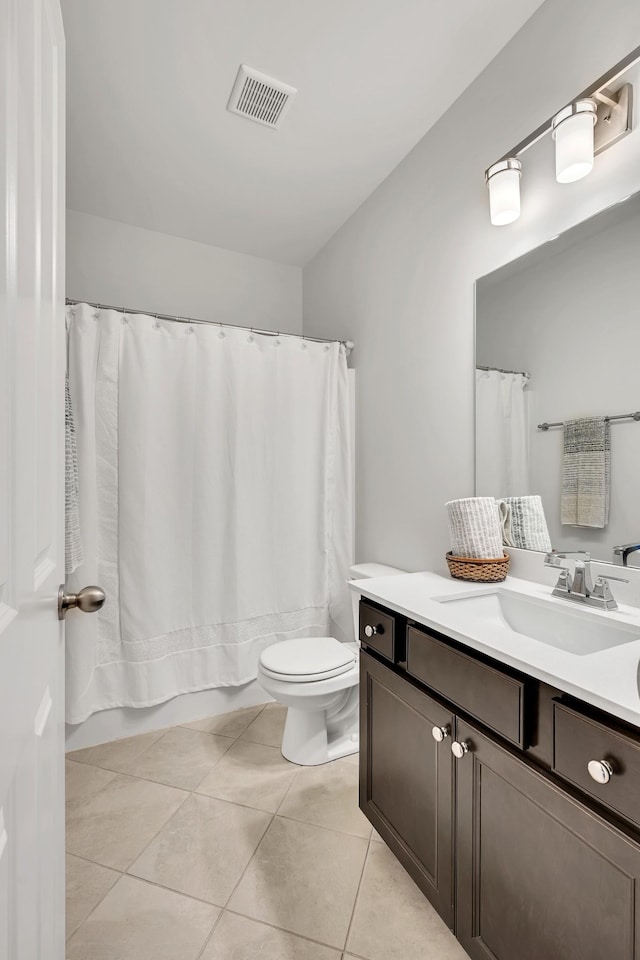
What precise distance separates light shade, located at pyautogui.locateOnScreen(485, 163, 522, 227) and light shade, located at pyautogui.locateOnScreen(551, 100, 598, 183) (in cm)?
20

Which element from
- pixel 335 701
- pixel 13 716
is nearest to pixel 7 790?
pixel 13 716

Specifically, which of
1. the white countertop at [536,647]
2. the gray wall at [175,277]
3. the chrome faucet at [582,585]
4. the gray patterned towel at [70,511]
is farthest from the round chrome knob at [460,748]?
the gray wall at [175,277]

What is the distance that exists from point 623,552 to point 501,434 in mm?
543

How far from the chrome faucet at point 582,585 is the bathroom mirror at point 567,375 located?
0.04 metres

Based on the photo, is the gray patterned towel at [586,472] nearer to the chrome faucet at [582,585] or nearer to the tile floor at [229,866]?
the chrome faucet at [582,585]

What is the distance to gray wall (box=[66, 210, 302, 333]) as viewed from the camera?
247 cm

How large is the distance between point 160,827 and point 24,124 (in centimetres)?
186

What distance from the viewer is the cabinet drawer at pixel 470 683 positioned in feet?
3.06

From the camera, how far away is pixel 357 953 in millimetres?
1136

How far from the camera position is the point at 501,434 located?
5.32 ft

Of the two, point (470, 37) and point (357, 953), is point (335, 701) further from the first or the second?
point (470, 37)

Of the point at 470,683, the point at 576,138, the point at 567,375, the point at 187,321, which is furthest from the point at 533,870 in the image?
the point at 187,321

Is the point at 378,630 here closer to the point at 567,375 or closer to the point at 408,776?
the point at 408,776

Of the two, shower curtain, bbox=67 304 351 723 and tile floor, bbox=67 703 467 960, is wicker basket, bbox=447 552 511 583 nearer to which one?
tile floor, bbox=67 703 467 960
